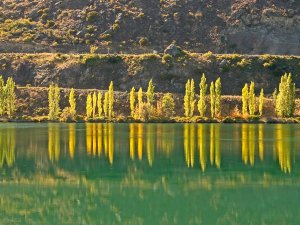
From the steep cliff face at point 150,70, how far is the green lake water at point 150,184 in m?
79.8

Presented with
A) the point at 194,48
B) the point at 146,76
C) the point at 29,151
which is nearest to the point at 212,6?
the point at 194,48

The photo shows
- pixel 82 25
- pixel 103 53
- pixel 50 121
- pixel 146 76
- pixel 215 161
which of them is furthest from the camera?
pixel 82 25

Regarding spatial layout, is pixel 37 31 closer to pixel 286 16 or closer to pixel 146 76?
pixel 146 76

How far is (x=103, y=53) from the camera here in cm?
15500

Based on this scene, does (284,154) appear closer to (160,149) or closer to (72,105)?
(160,149)

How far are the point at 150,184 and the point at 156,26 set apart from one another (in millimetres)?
133900

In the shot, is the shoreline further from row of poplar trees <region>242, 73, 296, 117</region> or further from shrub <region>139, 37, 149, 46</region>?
shrub <region>139, 37, 149, 46</region>

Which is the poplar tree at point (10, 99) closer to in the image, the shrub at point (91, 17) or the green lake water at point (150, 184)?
the shrub at point (91, 17)

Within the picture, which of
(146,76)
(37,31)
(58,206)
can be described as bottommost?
(58,206)

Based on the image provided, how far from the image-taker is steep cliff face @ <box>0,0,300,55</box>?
15900 cm

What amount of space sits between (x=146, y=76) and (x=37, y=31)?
4434 centimetres

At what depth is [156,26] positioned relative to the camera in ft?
538

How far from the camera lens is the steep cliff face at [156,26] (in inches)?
6260

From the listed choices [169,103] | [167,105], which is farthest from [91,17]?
[169,103]
